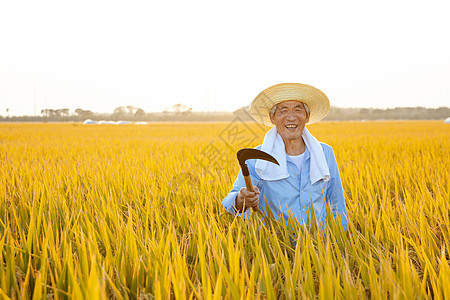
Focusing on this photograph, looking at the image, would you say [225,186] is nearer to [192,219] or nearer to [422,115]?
[192,219]

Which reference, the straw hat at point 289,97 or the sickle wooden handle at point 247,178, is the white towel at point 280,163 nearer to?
the straw hat at point 289,97

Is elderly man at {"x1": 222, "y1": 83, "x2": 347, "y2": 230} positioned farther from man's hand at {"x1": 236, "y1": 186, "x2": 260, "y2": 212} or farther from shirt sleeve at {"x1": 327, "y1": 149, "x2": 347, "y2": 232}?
man's hand at {"x1": 236, "y1": 186, "x2": 260, "y2": 212}

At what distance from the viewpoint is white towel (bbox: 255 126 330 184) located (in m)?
1.64

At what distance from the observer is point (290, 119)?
67.4 inches

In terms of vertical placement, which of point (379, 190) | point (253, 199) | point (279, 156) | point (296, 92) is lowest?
point (379, 190)

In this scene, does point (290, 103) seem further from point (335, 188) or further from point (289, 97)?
point (335, 188)

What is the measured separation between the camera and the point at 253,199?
1371 millimetres

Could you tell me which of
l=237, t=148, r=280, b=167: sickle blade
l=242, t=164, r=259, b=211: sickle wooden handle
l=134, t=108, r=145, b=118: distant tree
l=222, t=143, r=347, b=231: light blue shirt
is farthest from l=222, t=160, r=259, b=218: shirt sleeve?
l=134, t=108, r=145, b=118: distant tree

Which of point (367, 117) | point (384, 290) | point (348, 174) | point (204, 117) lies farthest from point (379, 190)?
point (367, 117)

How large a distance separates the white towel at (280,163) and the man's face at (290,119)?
6 cm

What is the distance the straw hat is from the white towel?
18cm

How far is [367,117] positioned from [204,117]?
2920cm

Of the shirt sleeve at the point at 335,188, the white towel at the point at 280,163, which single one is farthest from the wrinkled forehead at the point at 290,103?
the shirt sleeve at the point at 335,188

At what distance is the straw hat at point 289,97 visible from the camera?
169 centimetres
